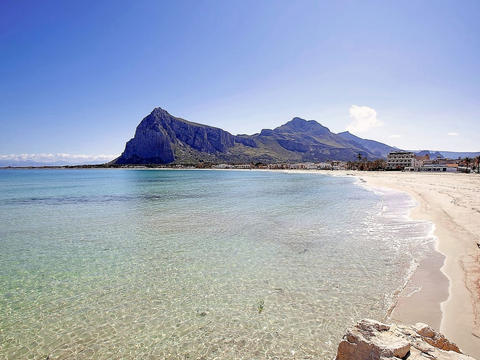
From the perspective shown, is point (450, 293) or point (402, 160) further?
point (402, 160)

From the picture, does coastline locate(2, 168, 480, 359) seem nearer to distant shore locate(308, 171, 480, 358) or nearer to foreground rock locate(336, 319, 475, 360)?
distant shore locate(308, 171, 480, 358)

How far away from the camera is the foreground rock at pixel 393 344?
3.92 meters

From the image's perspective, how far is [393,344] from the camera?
13.2ft

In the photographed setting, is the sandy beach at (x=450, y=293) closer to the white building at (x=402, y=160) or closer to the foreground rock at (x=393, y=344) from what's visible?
the foreground rock at (x=393, y=344)

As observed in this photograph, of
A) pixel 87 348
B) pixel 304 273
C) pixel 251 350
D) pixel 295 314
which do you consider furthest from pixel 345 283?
pixel 87 348

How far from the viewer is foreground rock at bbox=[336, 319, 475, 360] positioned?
12.8ft

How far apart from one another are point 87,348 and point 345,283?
798 centimetres

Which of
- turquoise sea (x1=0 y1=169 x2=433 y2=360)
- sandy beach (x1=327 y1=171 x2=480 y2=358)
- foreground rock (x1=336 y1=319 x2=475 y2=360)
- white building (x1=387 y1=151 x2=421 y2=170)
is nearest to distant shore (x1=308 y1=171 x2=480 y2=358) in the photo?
sandy beach (x1=327 y1=171 x2=480 y2=358)

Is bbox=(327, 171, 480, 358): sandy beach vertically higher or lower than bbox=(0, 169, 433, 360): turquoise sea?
higher

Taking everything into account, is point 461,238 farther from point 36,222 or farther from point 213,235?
point 36,222

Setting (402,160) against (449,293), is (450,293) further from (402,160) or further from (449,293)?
(402,160)

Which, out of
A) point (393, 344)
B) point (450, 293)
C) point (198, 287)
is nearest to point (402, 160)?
point (450, 293)

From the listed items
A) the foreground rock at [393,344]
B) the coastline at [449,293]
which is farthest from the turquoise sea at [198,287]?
the foreground rock at [393,344]

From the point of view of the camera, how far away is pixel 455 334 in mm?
6137
